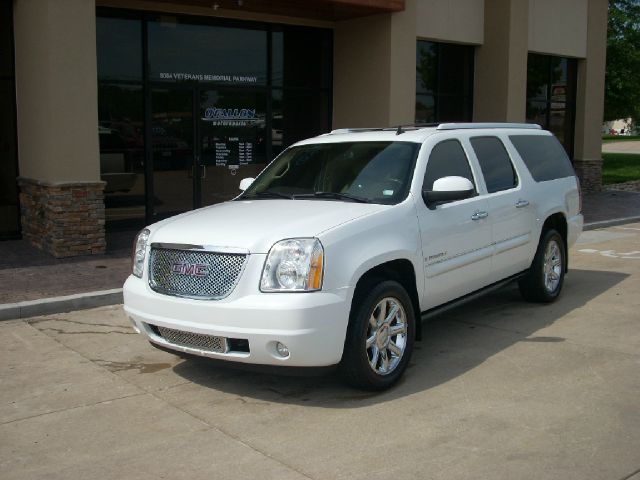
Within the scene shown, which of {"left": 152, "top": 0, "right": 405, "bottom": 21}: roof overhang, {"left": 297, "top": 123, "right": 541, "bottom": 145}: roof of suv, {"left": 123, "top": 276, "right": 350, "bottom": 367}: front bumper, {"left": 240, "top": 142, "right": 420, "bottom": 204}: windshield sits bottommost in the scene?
{"left": 123, "top": 276, "right": 350, "bottom": 367}: front bumper

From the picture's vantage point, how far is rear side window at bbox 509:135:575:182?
8039 millimetres

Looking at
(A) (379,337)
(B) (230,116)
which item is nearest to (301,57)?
(B) (230,116)

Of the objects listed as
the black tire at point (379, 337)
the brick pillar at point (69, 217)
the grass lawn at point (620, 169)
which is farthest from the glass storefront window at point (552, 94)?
the black tire at point (379, 337)

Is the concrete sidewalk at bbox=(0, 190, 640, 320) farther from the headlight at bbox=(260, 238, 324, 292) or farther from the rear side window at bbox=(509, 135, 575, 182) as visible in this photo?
the rear side window at bbox=(509, 135, 575, 182)

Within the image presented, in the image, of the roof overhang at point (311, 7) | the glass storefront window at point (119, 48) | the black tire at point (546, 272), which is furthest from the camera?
the roof overhang at point (311, 7)

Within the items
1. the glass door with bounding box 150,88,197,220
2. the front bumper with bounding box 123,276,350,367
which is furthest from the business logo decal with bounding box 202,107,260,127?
the front bumper with bounding box 123,276,350,367

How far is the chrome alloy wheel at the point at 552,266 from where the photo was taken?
812cm

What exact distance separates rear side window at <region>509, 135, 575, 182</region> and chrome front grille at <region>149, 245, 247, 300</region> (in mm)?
3859

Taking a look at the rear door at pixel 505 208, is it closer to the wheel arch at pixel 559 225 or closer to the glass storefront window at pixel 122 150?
the wheel arch at pixel 559 225

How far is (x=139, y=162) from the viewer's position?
13.1 m

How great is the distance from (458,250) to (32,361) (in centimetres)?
369

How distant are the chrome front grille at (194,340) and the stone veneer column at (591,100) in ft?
56.4

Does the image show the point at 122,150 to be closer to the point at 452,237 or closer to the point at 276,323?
the point at 452,237

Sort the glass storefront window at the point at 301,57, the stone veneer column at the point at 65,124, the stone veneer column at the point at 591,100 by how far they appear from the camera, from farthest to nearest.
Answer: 1. the stone veneer column at the point at 591,100
2. the glass storefront window at the point at 301,57
3. the stone veneer column at the point at 65,124
